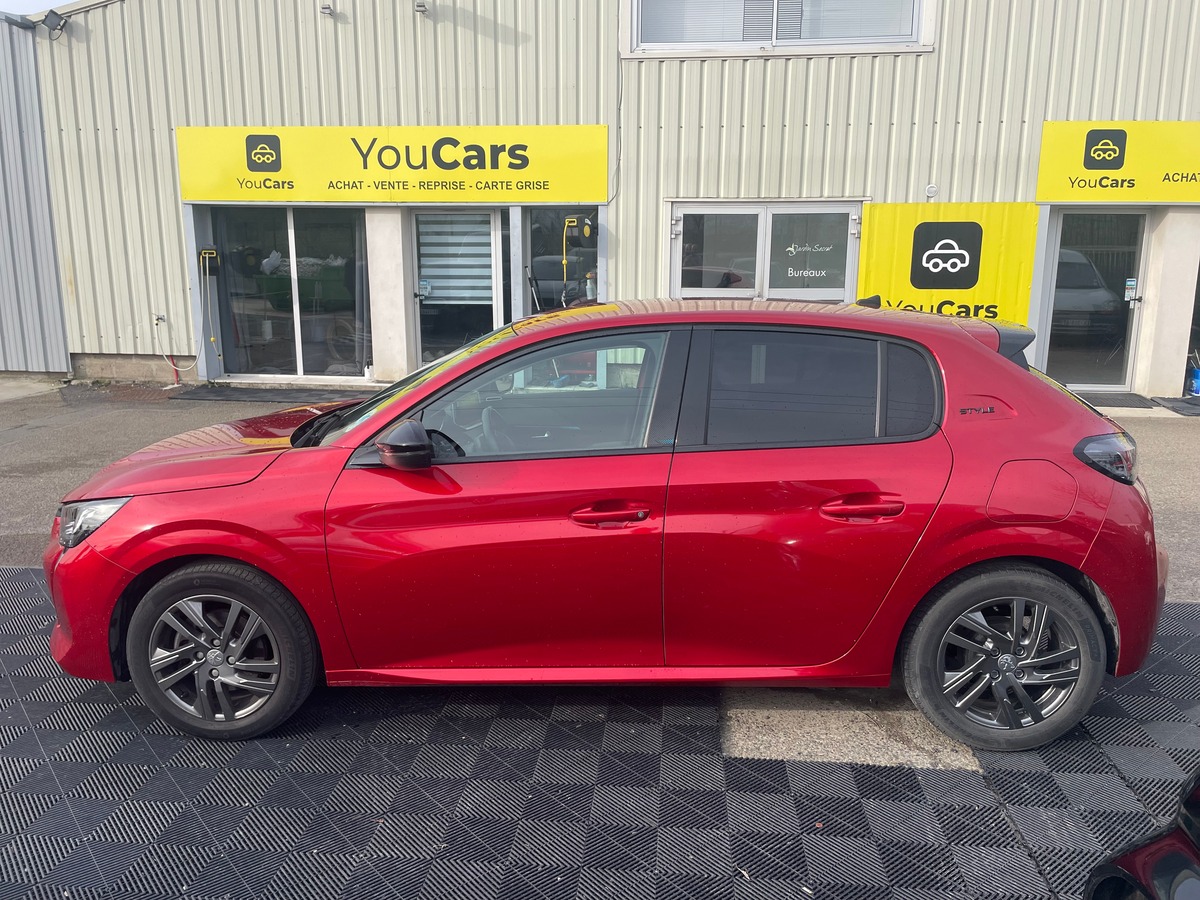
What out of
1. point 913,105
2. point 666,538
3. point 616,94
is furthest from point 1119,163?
point 666,538

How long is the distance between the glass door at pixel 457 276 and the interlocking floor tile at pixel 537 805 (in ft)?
26.6

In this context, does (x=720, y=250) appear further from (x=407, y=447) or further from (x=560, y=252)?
(x=407, y=447)

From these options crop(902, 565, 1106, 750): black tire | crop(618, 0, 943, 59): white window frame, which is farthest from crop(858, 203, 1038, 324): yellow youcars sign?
crop(902, 565, 1106, 750): black tire

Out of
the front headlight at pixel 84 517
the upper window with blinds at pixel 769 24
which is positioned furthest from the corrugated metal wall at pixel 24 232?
the front headlight at pixel 84 517

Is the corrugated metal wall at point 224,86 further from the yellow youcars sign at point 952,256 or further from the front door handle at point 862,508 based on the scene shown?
the front door handle at point 862,508

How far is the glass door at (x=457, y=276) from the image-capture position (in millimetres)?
11352

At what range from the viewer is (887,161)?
33.9 feet

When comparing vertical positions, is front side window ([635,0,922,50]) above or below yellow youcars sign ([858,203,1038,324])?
above

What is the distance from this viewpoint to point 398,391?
12.0 feet

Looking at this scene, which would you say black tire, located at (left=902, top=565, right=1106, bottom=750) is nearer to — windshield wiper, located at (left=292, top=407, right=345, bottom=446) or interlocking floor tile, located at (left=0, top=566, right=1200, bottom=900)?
interlocking floor tile, located at (left=0, top=566, right=1200, bottom=900)

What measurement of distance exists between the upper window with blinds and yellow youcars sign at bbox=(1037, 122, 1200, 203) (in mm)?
2147

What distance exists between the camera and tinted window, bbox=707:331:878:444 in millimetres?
3305

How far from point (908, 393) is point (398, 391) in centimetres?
202

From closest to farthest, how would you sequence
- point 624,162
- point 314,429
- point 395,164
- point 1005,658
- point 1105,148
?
point 1005,658 → point 314,429 → point 1105,148 → point 624,162 → point 395,164
